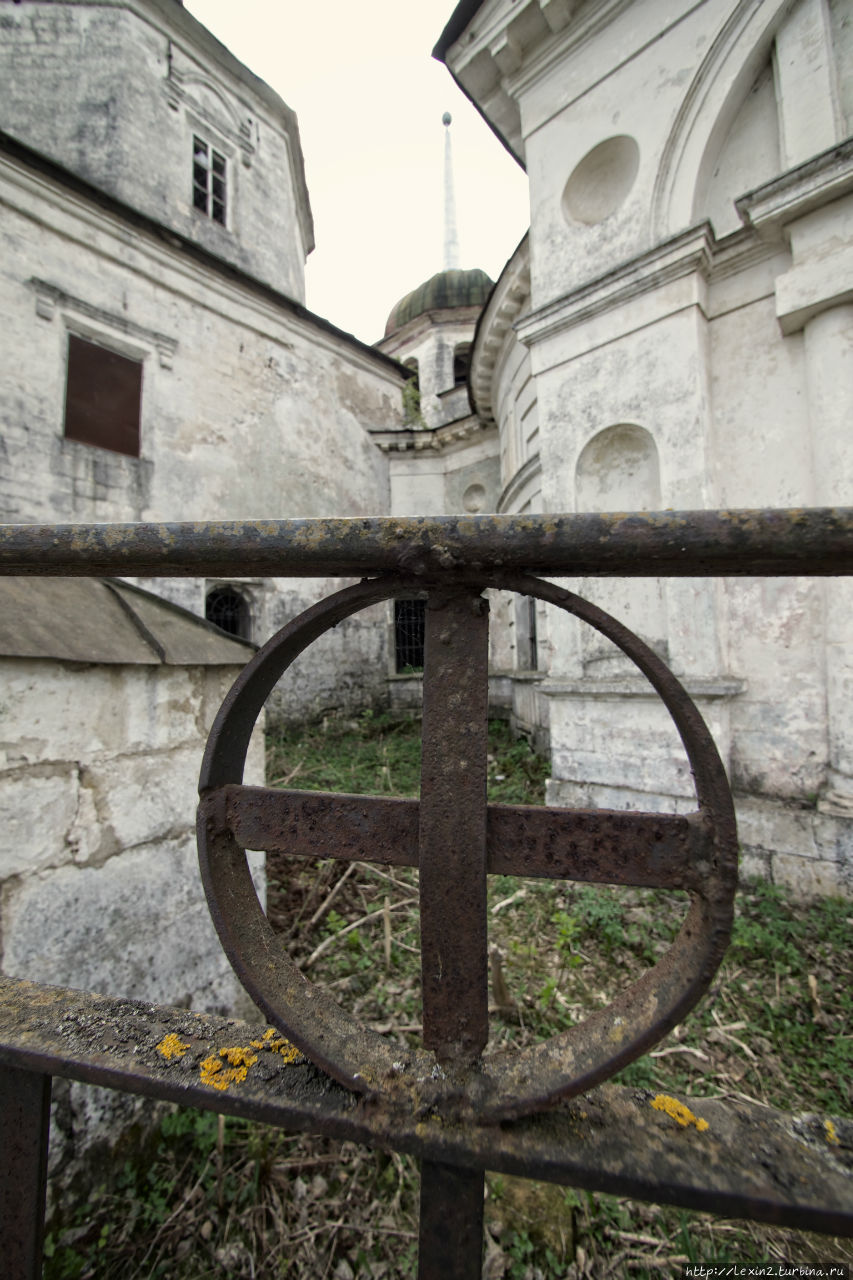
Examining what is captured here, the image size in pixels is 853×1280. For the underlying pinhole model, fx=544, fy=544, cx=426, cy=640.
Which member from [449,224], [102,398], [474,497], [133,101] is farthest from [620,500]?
[449,224]

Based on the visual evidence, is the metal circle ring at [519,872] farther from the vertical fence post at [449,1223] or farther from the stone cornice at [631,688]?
the stone cornice at [631,688]

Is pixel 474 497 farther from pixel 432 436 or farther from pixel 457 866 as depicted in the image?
pixel 457 866

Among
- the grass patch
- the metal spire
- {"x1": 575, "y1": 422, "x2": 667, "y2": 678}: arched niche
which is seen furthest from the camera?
the metal spire

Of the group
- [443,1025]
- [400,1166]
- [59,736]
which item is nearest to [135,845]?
[59,736]

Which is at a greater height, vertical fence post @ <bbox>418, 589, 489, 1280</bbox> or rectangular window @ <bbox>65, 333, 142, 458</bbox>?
rectangular window @ <bbox>65, 333, 142, 458</bbox>

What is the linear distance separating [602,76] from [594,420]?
3173 mm

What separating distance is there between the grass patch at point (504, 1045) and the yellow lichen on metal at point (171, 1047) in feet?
5.36

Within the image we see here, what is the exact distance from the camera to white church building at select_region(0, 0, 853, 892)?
408cm

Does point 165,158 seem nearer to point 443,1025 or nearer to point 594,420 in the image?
point 594,420

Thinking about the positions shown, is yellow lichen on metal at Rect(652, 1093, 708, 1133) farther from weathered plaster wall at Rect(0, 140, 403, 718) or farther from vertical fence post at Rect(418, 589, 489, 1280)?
weathered plaster wall at Rect(0, 140, 403, 718)

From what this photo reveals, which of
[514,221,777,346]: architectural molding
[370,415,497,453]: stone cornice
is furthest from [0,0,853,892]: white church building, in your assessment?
[370,415,497,453]: stone cornice

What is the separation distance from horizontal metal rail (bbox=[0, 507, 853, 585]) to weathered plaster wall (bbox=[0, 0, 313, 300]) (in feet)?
35.8

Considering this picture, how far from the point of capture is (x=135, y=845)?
2.05 m

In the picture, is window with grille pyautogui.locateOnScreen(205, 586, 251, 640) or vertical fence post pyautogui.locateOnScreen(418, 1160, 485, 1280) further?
window with grille pyautogui.locateOnScreen(205, 586, 251, 640)
